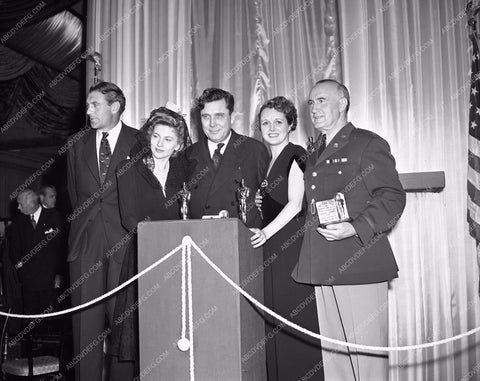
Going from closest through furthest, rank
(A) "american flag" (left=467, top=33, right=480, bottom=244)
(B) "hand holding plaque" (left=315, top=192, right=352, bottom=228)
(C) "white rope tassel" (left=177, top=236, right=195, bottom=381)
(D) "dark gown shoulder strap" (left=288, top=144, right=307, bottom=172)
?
(C) "white rope tassel" (left=177, top=236, right=195, bottom=381), (B) "hand holding plaque" (left=315, top=192, right=352, bottom=228), (D) "dark gown shoulder strap" (left=288, top=144, right=307, bottom=172), (A) "american flag" (left=467, top=33, right=480, bottom=244)

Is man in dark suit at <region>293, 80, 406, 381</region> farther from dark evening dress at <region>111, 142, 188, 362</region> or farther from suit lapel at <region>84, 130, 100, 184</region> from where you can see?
suit lapel at <region>84, 130, 100, 184</region>

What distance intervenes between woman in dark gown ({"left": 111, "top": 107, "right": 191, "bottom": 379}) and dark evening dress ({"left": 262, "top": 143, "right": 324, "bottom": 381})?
1.99ft

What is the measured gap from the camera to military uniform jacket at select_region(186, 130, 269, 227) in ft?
10.5

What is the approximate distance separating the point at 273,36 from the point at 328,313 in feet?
8.81

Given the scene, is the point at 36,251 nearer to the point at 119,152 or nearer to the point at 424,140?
the point at 119,152

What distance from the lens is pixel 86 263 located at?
351cm

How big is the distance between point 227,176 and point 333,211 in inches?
33.2

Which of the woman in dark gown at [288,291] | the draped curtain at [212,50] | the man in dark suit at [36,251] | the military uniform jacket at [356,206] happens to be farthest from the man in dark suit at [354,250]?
the man in dark suit at [36,251]

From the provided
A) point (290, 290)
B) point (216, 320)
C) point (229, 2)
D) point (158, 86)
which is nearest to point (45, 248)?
point (158, 86)

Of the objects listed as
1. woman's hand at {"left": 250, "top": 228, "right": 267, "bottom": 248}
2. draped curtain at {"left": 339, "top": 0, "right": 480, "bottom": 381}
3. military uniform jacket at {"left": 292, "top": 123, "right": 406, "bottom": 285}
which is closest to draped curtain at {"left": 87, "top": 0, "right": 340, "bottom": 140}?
draped curtain at {"left": 339, "top": 0, "right": 480, "bottom": 381}

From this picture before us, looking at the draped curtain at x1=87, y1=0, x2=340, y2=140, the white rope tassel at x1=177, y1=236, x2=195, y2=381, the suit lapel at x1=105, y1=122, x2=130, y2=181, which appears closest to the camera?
the white rope tassel at x1=177, y1=236, x2=195, y2=381

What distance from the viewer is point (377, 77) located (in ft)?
14.6

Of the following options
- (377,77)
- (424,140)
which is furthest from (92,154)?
(424,140)

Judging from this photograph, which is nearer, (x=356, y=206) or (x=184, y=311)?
(x=184, y=311)
